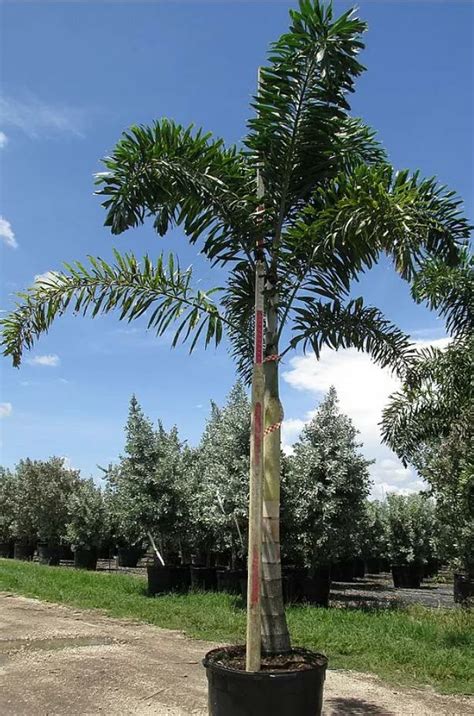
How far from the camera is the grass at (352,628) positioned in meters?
6.73

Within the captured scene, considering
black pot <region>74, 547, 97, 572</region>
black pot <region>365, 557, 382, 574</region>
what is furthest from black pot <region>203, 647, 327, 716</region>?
black pot <region>365, 557, 382, 574</region>

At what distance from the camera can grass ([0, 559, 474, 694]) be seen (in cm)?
673

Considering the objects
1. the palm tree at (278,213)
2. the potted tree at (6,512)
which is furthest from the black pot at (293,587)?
the potted tree at (6,512)

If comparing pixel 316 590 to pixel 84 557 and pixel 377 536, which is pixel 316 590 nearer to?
pixel 377 536

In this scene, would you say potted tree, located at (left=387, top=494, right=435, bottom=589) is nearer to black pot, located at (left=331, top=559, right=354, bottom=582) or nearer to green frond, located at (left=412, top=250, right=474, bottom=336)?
black pot, located at (left=331, top=559, right=354, bottom=582)

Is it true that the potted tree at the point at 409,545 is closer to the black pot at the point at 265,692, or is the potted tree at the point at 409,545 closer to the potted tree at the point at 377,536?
the potted tree at the point at 377,536

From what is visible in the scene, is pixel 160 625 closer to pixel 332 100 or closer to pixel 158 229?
pixel 158 229

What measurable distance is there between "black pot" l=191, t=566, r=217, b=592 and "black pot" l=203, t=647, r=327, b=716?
888cm

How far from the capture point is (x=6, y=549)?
2742 cm

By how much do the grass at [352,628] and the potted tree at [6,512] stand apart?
1335 centimetres

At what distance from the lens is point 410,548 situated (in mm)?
18281

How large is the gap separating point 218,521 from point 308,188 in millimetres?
7320

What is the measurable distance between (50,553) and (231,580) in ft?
42.5

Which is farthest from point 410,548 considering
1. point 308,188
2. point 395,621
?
point 308,188
